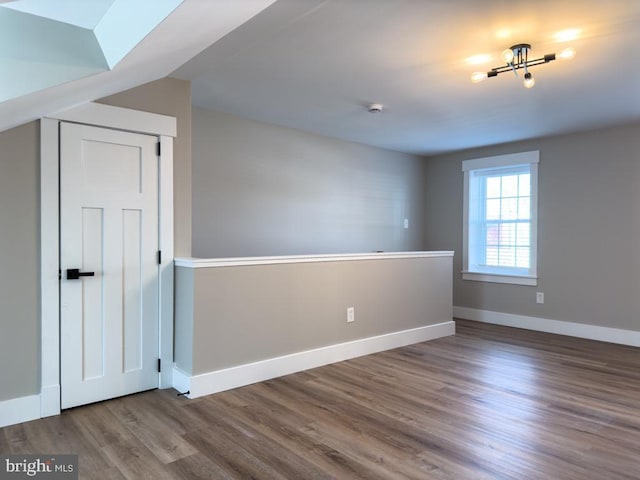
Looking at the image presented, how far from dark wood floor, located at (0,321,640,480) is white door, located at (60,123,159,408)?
0.22 meters

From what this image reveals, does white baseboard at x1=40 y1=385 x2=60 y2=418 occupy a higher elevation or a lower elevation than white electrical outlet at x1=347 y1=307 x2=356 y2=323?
lower

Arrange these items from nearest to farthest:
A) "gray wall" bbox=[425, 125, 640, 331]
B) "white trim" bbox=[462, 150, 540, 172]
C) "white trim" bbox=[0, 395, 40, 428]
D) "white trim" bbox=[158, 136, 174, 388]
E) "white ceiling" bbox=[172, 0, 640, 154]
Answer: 1. "white ceiling" bbox=[172, 0, 640, 154]
2. "white trim" bbox=[0, 395, 40, 428]
3. "white trim" bbox=[158, 136, 174, 388]
4. "gray wall" bbox=[425, 125, 640, 331]
5. "white trim" bbox=[462, 150, 540, 172]

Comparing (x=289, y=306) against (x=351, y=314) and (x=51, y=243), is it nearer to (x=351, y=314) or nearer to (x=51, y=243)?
(x=351, y=314)

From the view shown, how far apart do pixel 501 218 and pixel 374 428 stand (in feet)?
13.2

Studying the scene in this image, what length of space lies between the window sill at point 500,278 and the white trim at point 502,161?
1.42 metres

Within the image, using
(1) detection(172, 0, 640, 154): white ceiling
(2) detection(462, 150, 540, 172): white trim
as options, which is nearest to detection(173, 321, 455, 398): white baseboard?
(1) detection(172, 0, 640, 154): white ceiling

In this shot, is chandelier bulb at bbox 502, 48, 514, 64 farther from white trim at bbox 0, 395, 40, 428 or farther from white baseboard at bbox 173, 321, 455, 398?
white trim at bbox 0, 395, 40, 428

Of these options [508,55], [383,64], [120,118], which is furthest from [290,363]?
[508,55]

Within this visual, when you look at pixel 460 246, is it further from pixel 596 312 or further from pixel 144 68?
pixel 144 68

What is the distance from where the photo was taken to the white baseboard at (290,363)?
2.98 m

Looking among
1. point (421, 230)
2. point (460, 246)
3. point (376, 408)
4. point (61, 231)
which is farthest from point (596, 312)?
point (61, 231)

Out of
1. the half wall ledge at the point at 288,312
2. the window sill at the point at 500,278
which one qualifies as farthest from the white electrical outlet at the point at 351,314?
the window sill at the point at 500,278

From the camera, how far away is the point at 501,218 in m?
5.64

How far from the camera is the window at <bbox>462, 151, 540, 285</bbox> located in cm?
530
